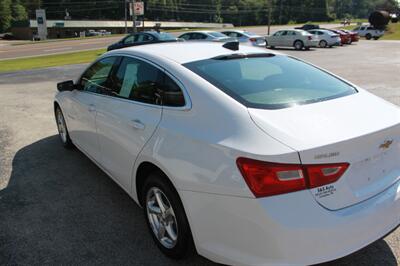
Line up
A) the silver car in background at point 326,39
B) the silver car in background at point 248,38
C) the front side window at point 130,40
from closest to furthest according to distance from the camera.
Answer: the front side window at point 130,40
the silver car in background at point 248,38
the silver car in background at point 326,39

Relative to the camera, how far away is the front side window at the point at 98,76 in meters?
4.17

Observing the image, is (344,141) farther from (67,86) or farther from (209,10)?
(209,10)

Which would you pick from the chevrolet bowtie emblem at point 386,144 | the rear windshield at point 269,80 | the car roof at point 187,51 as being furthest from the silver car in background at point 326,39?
the chevrolet bowtie emblem at point 386,144

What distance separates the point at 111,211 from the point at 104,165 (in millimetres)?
489

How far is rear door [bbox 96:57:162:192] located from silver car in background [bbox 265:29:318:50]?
28.1 meters

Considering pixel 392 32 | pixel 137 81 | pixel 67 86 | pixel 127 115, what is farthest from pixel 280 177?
pixel 392 32

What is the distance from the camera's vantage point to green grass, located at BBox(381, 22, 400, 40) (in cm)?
5039

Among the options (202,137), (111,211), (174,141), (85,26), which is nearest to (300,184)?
(202,137)

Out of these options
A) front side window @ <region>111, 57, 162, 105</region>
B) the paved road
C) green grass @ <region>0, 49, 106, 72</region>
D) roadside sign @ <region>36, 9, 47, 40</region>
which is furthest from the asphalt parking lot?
roadside sign @ <region>36, 9, 47, 40</region>

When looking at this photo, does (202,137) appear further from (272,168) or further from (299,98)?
(299,98)

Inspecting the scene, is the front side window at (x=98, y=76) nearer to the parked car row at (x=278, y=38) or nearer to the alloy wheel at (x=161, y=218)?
the alloy wheel at (x=161, y=218)

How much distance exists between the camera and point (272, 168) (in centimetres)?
220

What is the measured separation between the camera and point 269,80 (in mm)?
3139

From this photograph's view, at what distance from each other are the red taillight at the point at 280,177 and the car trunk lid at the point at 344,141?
51 mm
